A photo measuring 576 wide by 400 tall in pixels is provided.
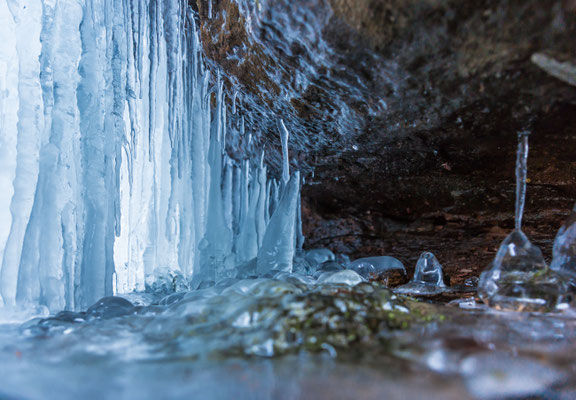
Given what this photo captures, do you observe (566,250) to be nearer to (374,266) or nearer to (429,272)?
(429,272)

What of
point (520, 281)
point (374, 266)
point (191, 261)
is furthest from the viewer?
point (191, 261)

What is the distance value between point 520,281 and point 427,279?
177cm

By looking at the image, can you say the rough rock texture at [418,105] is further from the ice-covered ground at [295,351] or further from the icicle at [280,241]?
the ice-covered ground at [295,351]

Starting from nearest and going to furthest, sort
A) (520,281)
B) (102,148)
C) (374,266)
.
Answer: (520,281)
(102,148)
(374,266)

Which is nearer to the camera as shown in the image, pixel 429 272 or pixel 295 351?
pixel 295 351

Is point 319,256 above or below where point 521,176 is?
below

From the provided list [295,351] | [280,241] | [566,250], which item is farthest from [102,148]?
[566,250]

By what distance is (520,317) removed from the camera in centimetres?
228

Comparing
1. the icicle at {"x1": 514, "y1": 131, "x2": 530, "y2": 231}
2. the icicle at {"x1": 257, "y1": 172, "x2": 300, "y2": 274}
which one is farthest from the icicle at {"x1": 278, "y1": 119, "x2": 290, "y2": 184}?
the icicle at {"x1": 514, "y1": 131, "x2": 530, "y2": 231}

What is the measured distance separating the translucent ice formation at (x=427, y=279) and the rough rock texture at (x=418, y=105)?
2.83 ft

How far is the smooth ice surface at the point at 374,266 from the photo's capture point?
474cm

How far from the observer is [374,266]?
483cm

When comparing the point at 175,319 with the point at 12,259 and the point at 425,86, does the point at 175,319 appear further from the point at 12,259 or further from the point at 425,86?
the point at 425,86

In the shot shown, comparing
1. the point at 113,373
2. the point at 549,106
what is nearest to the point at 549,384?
the point at 113,373
